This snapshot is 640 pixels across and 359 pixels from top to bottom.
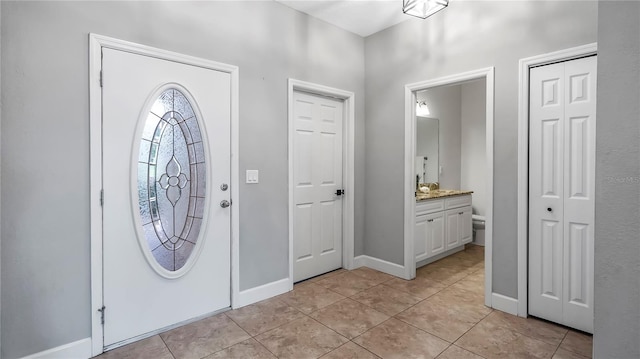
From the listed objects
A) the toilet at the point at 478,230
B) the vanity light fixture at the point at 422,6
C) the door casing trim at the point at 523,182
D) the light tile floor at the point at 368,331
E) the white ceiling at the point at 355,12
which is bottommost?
the light tile floor at the point at 368,331

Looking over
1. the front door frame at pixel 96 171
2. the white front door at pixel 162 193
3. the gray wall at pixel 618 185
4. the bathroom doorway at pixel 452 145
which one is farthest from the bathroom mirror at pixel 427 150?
the front door frame at pixel 96 171

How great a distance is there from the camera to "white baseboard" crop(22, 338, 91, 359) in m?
1.91

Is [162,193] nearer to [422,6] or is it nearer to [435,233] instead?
[422,6]

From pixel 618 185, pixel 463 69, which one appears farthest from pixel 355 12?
pixel 618 185

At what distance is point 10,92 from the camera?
1.80 meters

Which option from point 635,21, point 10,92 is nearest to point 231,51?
point 10,92

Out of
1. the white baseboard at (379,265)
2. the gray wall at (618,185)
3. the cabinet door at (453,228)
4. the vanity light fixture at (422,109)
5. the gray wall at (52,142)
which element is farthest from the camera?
the vanity light fixture at (422,109)

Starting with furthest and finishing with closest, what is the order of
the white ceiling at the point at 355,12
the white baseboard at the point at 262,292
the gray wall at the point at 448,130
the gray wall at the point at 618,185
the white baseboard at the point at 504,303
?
the gray wall at the point at 448,130
the white ceiling at the point at 355,12
the white baseboard at the point at 262,292
the white baseboard at the point at 504,303
the gray wall at the point at 618,185

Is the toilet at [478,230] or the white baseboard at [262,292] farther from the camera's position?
the toilet at [478,230]

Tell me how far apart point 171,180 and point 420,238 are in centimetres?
280

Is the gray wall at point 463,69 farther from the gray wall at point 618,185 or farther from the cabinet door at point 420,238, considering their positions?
the gray wall at point 618,185

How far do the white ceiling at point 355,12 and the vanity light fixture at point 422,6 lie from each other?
0.59 metres

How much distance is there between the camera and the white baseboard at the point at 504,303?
2.64 meters

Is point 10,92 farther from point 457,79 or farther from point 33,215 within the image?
point 457,79
